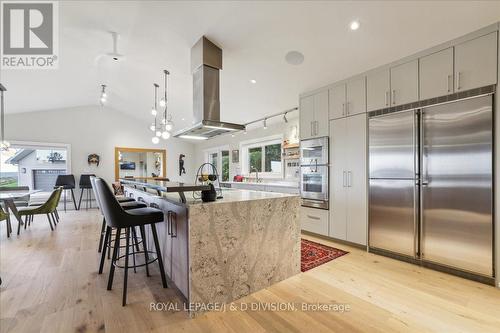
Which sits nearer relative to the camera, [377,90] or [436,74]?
[436,74]

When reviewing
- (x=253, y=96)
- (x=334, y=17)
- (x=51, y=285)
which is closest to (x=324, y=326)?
(x=51, y=285)

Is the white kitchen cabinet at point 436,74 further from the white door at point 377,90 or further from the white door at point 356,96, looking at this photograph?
the white door at point 356,96

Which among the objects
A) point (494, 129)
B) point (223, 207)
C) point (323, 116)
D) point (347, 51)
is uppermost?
point (347, 51)

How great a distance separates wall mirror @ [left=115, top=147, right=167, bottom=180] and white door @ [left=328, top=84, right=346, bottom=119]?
20.9 ft

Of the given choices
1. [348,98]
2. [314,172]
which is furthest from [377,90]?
[314,172]

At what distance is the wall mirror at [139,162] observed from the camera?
7.81m

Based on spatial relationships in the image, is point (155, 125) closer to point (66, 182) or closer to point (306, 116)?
point (306, 116)

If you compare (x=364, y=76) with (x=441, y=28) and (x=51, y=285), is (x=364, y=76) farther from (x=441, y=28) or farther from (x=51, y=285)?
(x=51, y=285)

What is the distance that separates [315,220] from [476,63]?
2.71 meters

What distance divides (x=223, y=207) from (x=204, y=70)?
199 centimetres

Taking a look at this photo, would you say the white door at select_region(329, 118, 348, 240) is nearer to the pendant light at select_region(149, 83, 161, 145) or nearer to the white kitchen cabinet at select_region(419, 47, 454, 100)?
the white kitchen cabinet at select_region(419, 47, 454, 100)

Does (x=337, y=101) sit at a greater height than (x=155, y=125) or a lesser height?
greater

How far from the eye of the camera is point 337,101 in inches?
138

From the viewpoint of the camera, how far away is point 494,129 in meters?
2.21
